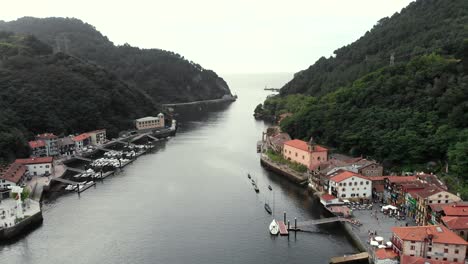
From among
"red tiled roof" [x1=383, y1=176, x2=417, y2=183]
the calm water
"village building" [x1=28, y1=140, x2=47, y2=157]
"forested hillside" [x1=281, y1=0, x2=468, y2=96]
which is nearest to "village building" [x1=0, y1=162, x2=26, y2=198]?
the calm water

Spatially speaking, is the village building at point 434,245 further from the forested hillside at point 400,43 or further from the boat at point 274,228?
the forested hillside at point 400,43

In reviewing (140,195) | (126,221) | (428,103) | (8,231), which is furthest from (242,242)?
(428,103)

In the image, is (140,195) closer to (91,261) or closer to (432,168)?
A: (91,261)

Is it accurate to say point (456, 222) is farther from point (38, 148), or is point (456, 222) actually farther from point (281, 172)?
point (38, 148)

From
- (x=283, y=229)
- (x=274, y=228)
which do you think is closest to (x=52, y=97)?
(x=274, y=228)

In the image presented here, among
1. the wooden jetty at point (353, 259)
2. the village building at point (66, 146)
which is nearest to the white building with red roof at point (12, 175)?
the village building at point (66, 146)

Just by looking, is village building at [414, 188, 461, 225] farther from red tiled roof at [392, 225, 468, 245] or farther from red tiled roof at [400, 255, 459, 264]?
red tiled roof at [400, 255, 459, 264]
